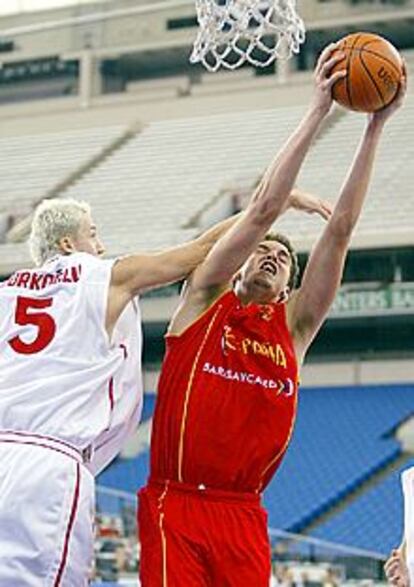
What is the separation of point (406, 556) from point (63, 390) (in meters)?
1.53

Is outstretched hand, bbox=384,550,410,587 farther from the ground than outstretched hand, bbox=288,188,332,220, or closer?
closer

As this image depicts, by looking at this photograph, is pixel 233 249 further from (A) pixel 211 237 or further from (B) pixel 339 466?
(B) pixel 339 466

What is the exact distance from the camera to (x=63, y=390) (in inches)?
164

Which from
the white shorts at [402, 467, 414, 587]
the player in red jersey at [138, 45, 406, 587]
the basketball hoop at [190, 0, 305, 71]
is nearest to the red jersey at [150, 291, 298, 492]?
the player in red jersey at [138, 45, 406, 587]

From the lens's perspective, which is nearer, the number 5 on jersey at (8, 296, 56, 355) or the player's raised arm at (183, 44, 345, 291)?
the player's raised arm at (183, 44, 345, 291)

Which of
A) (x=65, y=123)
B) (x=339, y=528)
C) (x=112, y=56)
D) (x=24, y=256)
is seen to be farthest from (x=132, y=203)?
(x=339, y=528)

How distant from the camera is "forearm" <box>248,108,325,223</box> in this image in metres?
4.08

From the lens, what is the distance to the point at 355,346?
21234 millimetres

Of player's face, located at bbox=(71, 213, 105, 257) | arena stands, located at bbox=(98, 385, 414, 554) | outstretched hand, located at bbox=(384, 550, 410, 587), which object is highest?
arena stands, located at bbox=(98, 385, 414, 554)

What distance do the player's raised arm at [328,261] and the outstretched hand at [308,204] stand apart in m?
0.08

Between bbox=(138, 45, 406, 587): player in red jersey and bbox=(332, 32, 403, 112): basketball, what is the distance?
0.17ft

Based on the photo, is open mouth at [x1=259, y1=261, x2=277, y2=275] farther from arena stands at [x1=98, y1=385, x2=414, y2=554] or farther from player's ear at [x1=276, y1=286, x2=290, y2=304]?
arena stands at [x1=98, y1=385, x2=414, y2=554]

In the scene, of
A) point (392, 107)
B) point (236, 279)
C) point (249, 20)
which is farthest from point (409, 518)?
point (249, 20)

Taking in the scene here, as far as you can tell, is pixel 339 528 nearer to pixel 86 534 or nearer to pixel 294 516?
pixel 294 516
